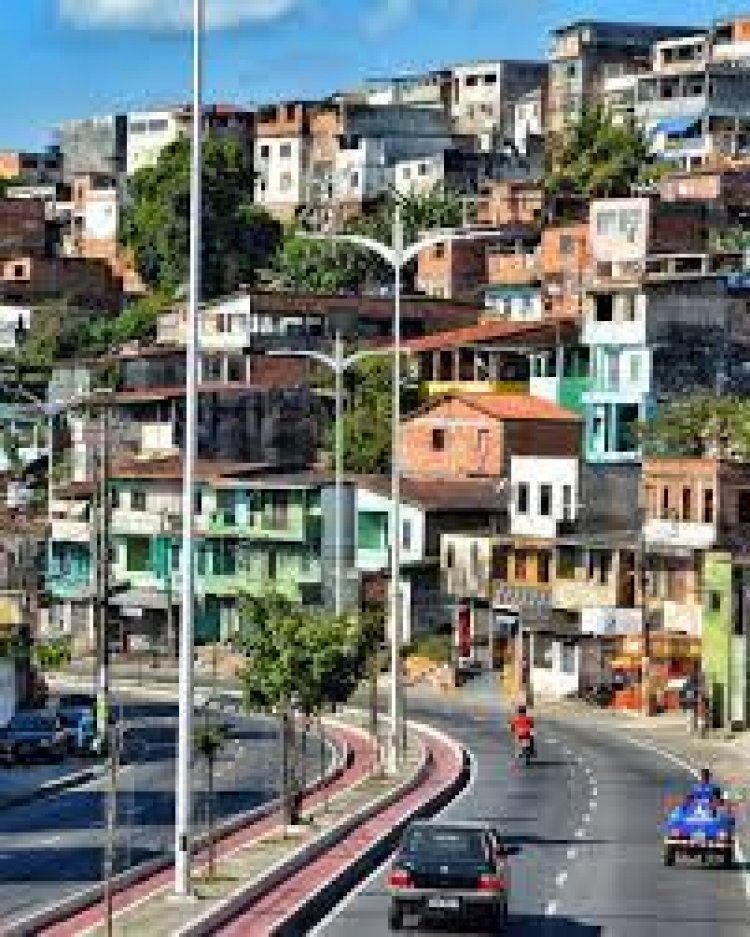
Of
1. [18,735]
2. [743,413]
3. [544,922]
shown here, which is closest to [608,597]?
[743,413]

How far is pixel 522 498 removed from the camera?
109 m

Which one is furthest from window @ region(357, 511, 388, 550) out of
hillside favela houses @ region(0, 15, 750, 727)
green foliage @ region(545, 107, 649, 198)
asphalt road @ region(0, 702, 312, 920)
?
green foliage @ region(545, 107, 649, 198)

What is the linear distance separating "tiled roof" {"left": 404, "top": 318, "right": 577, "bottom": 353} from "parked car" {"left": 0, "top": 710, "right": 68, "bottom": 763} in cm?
5424

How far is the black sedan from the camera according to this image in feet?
120

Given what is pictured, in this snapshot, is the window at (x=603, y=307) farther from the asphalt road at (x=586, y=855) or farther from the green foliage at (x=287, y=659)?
the green foliage at (x=287, y=659)

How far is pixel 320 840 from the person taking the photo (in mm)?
46250

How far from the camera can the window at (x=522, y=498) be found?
109000 millimetres

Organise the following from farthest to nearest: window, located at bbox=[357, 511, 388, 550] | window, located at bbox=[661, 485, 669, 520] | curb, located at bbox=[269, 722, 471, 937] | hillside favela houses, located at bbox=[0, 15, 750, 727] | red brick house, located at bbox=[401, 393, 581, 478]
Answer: red brick house, located at bbox=[401, 393, 581, 478] < window, located at bbox=[357, 511, 388, 550] < hillside favela houses, located at bbox=[0, 15, 750, 727] < window, located at bbox=[661, 485, 669, 520] < curb, located at bbox=[269, 722, 471, 937]

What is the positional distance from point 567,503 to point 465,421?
1330 cm

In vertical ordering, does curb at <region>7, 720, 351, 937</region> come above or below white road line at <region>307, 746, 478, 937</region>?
above

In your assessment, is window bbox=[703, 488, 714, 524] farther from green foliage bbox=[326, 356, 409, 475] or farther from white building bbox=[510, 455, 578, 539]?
green foliage bbox=[326, 356, 409, 475]

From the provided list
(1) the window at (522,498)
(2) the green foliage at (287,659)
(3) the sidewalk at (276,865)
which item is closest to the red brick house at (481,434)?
(1) the window at (522,498)

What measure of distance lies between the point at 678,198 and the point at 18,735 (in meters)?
79.4

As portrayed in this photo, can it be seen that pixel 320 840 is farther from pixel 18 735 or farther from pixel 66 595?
pixel 66 595
